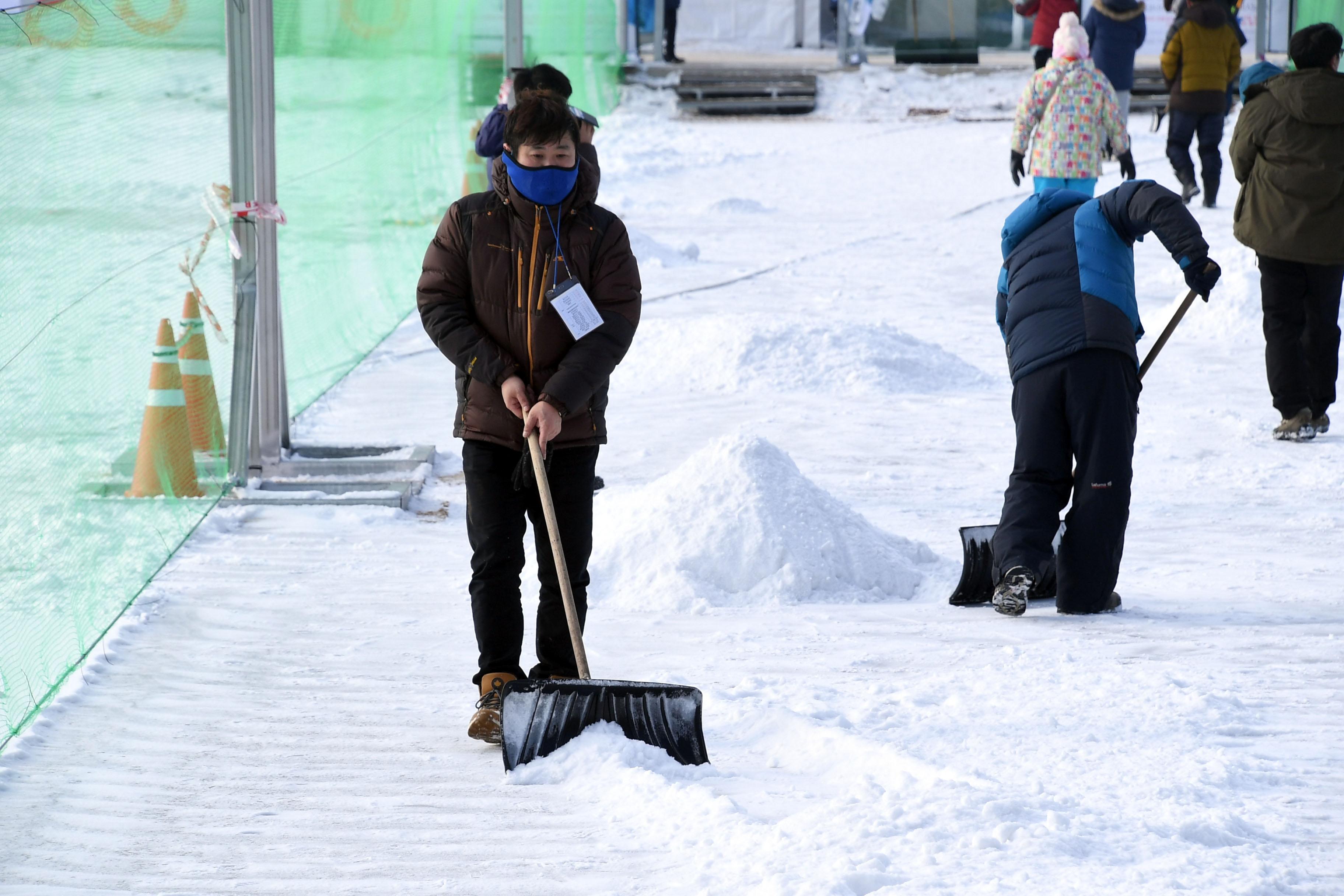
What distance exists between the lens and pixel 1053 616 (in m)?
4.96

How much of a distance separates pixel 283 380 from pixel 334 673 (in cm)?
263

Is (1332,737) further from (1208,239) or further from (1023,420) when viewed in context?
(1208,239)

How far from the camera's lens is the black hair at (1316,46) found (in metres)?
6.84

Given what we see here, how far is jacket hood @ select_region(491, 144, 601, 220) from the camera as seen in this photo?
3760 mm

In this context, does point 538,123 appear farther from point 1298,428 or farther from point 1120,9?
point 1120,9

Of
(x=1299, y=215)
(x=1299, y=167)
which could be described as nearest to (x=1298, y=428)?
(x=1299, y=215)

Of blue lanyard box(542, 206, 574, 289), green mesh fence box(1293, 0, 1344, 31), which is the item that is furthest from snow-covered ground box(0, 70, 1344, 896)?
green mesh fence box(1293, 0, 1344, 31)

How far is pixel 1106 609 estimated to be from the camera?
4.95 metres

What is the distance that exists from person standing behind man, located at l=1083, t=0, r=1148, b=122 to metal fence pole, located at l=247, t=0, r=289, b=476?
31.1ft

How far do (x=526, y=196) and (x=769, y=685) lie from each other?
1.41 meters

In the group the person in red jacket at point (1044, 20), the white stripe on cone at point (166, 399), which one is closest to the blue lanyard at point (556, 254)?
the white stripe on cone at point (166, 399)

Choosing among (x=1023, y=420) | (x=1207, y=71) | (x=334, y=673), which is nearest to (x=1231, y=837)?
(x=1023, y=420)

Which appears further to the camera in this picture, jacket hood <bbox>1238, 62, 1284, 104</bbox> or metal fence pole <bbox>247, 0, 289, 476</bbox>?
jacket hood <bbox>1238, 62, 1284, 104</bbox>

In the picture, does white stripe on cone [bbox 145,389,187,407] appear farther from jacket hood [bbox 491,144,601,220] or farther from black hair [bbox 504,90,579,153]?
black hair [bbox 504,90,579,153]
